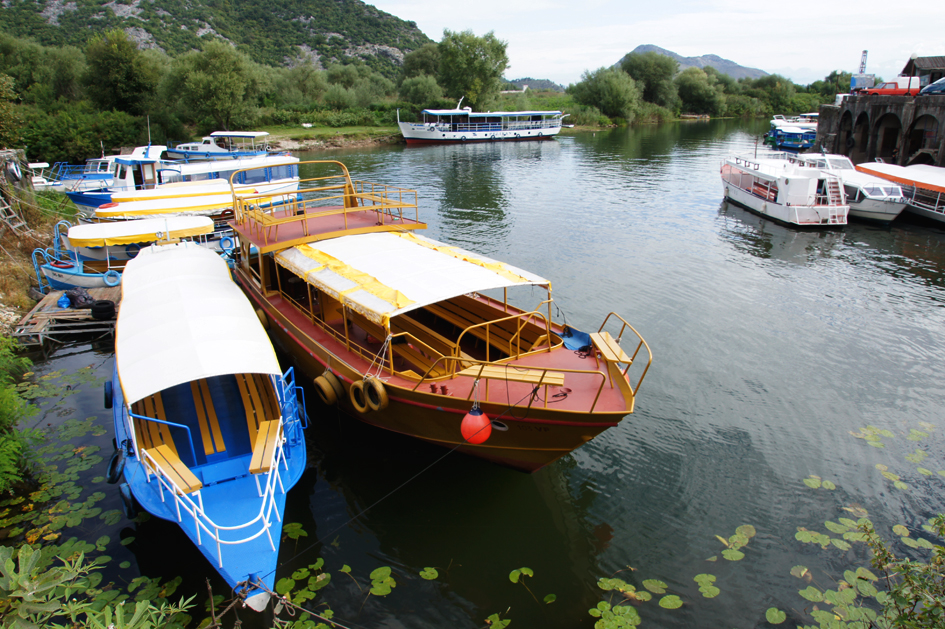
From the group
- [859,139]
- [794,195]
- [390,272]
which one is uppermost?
[859,139]

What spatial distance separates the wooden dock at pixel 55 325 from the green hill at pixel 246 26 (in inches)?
3633

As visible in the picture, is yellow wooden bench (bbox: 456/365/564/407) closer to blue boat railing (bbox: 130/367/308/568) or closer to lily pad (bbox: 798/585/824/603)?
blue boat railing (bbox: 130/367/308/568)

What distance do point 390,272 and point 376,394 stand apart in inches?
101

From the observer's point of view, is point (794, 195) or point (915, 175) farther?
point (915, 175)

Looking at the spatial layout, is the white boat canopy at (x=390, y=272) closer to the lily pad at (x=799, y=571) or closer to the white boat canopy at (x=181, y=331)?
the white boat canopy at (x=181, y=331)

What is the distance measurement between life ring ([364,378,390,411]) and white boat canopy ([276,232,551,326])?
1.26 m

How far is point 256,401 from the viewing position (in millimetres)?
10125

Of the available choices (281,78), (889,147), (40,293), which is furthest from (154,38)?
(889,147)

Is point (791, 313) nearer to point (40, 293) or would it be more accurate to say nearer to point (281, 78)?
point (40, 293)

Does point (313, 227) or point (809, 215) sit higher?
point (809, 215)

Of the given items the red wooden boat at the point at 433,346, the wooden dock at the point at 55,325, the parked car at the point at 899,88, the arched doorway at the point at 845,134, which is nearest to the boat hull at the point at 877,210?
the parked car at the point at 899,88

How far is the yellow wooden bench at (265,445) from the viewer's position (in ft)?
26.7

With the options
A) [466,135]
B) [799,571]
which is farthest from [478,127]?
[799,571]

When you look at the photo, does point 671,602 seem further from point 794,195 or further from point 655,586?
point 794,195
